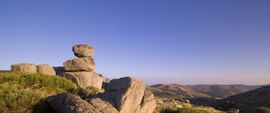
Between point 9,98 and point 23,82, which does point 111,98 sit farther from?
point 23,82

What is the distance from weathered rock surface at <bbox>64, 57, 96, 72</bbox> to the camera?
4116 centimetres

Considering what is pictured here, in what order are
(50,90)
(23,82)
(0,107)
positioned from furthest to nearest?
(23,82)
(50,90)
(0,107)

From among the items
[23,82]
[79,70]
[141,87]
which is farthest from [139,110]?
[79,70]

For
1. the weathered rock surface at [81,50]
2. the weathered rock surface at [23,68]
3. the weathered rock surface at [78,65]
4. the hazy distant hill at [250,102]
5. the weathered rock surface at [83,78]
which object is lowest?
the hazy distant hill at [250,102]

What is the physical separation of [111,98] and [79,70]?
91.0 feet

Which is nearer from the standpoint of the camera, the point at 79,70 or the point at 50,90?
the point at 50,90

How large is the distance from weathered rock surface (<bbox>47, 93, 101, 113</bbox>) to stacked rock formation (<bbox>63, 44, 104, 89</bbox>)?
24696 millimetres

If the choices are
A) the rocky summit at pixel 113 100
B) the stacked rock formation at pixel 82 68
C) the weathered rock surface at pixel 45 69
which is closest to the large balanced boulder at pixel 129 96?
the rocky summit at pixel 113 100

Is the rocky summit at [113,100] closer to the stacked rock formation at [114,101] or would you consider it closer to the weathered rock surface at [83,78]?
the stacked rock formation at [114,101]

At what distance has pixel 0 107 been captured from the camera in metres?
12.8

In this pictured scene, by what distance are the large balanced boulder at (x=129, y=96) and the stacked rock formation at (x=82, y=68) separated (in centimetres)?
2308

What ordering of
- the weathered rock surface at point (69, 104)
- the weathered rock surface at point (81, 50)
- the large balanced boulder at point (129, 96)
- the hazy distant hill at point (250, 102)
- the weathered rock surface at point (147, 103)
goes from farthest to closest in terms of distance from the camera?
the hazy distant hill at point (250, 102), the weathered rock surface at point (81, 50), the weathered rock surface at point (147, 103), the large balanced boulder at point (129, 96), the weathered rock surface at point (69, 104)

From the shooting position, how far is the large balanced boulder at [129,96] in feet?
47.0

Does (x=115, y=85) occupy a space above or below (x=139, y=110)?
above
